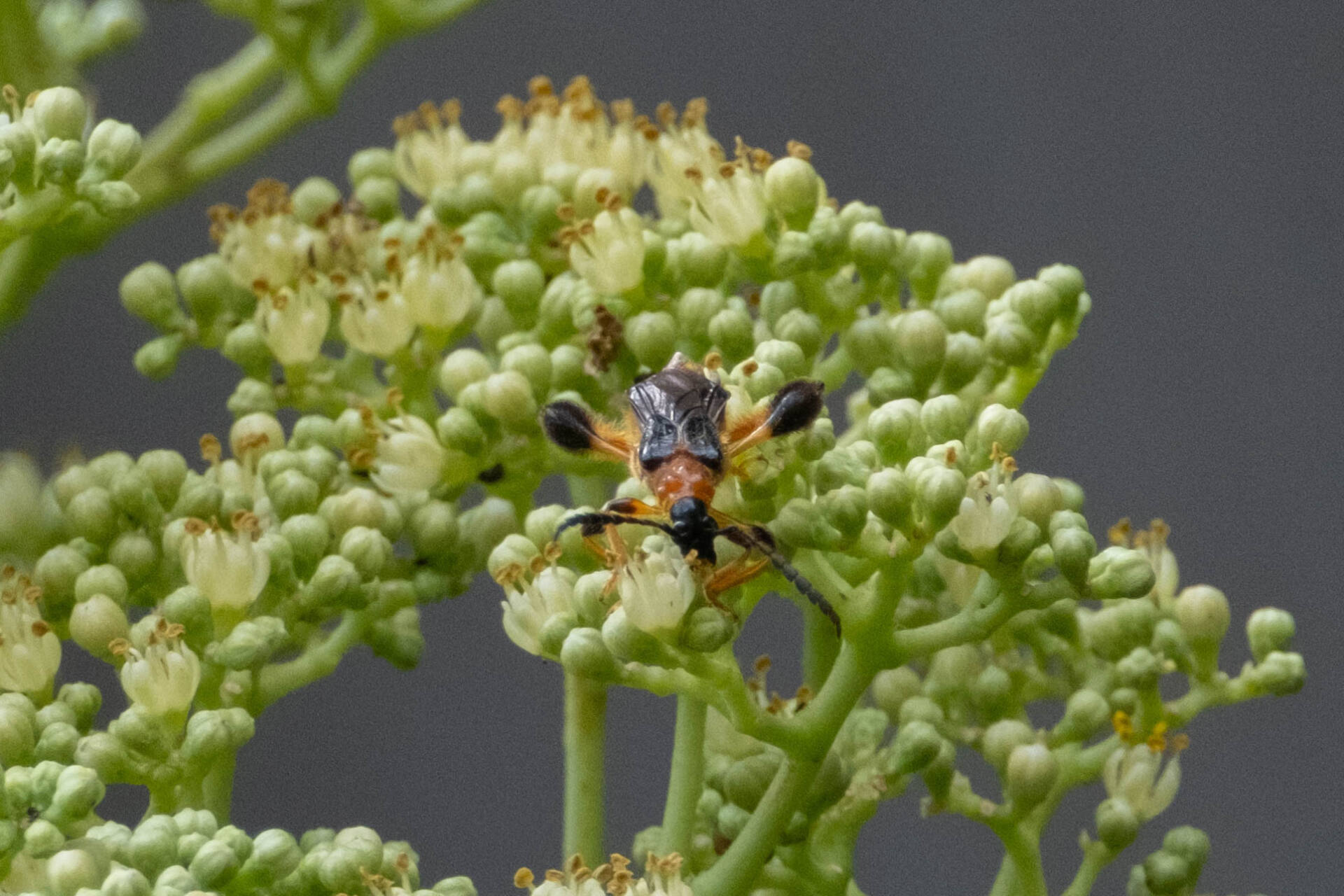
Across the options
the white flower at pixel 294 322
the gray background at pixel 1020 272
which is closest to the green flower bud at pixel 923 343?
the white flower at pixel 294 322

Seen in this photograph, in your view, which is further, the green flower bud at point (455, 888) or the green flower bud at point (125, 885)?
the green flower bud at point (455, 888)

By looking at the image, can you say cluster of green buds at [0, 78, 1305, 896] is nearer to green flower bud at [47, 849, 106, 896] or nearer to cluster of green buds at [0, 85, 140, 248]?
green flower bud at [47, 849, 106, 896]

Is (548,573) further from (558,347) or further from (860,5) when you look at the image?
(860,5)

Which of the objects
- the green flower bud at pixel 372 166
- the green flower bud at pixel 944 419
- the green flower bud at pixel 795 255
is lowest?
the green flower bud at pixel 944 419

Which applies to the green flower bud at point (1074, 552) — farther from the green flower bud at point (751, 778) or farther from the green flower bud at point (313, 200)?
the green flower bud at point (313, 200)

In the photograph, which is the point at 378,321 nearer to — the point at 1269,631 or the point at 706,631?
the point at 706,631

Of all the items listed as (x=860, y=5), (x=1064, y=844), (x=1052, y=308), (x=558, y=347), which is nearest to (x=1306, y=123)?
(x=860, y=5)
